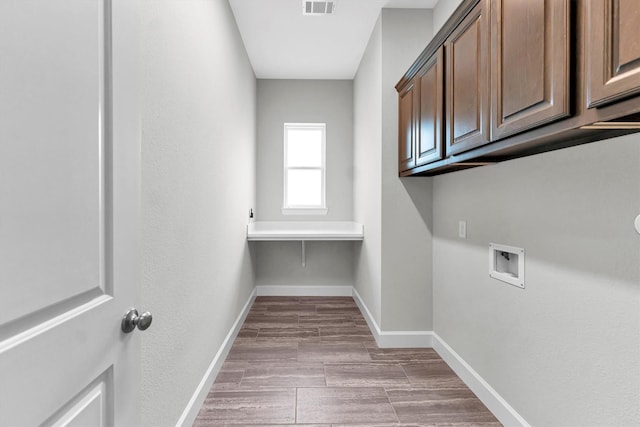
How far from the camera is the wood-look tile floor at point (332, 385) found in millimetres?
1834

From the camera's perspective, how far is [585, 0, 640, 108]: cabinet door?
769 millimetres

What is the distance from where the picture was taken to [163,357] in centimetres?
141

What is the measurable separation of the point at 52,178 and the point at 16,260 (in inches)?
6.3

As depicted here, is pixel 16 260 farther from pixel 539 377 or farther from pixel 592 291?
pixel 539 377

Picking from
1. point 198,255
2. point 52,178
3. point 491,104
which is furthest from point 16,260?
point 491,104

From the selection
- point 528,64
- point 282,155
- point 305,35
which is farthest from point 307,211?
point 528,64

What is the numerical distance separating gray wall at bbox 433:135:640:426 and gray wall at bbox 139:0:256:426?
1676 mm

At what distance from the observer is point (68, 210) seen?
2.16 feet

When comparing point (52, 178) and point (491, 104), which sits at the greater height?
point (491, 104)

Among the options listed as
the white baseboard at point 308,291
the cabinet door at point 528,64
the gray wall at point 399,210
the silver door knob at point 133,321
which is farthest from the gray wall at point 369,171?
the silver door knob at point 133,321

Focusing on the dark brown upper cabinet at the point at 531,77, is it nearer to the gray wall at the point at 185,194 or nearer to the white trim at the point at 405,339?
the gray wall at the point at 185,194

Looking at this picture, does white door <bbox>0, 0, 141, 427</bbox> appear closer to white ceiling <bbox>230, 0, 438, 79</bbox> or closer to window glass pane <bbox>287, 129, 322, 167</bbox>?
white ceiling <bbox>230, 0, 438, 79</bbox>

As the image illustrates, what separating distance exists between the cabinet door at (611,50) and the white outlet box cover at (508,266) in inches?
38.8

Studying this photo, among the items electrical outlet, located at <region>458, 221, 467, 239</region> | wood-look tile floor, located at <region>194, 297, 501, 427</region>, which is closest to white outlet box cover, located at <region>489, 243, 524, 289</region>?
electrical outlet, located at <region>458, 221, 467, 239</region>
